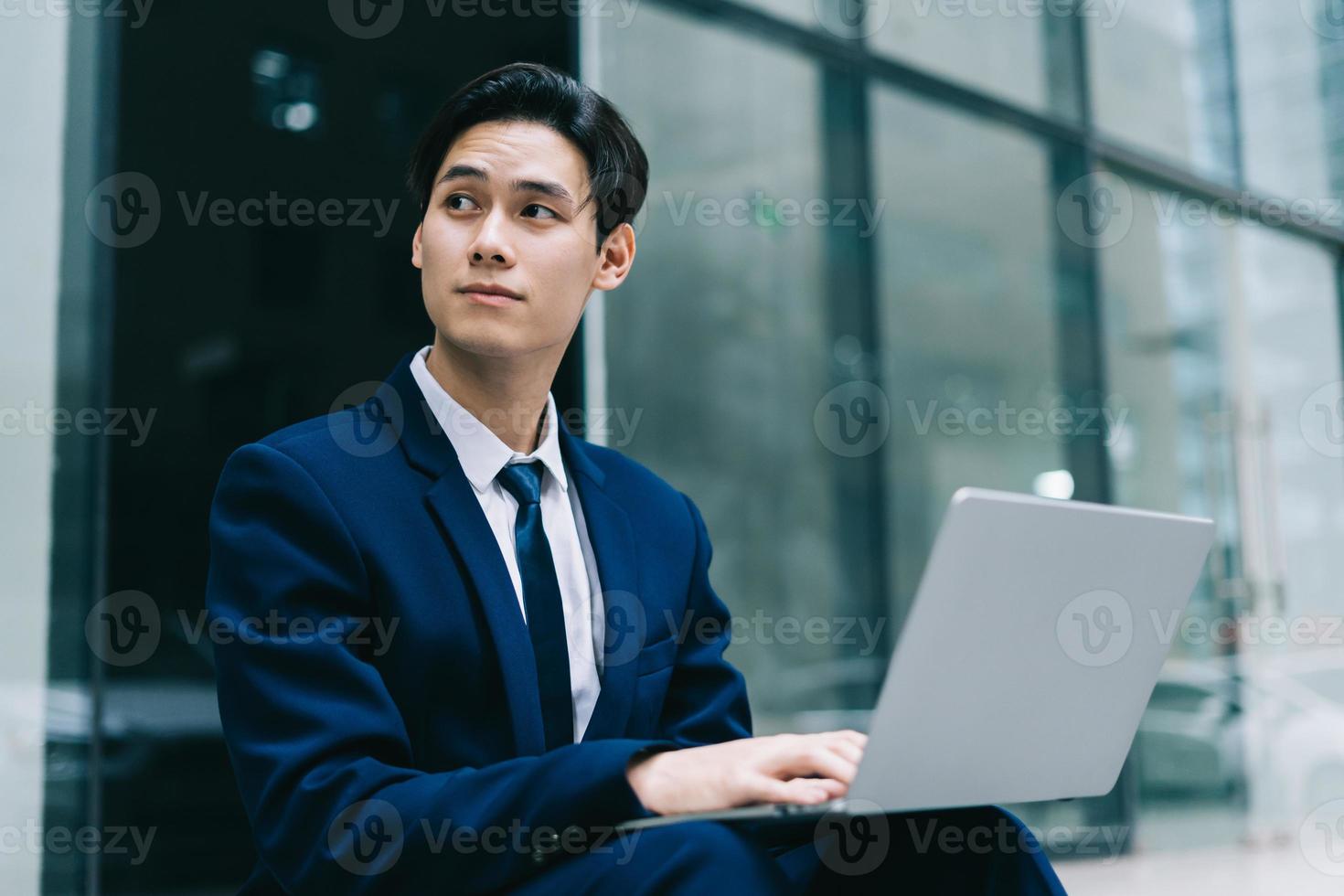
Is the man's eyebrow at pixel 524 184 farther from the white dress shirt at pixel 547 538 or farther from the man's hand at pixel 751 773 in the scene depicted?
the man's hand at pixel 751 773

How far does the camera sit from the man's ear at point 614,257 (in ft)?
5.78

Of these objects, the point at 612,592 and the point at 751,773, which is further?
the point at 612,592

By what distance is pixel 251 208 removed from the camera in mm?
3211

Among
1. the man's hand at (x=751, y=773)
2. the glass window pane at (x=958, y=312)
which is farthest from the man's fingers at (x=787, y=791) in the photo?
the glass window pane at (x=958, y=312)

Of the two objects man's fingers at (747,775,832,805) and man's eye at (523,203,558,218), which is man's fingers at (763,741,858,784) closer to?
man's fingers at (747,775,832,805)

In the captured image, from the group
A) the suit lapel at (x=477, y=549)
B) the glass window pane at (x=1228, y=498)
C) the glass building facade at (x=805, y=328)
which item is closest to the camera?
the suit lapel at (x=477, y=549)

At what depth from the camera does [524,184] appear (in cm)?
157

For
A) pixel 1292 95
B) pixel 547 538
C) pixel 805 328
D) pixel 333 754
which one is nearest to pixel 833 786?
pixel 333 754

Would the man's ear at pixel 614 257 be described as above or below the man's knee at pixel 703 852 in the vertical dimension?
above

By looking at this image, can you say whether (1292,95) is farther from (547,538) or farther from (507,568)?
(507,568)

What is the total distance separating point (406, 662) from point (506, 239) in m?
0.53

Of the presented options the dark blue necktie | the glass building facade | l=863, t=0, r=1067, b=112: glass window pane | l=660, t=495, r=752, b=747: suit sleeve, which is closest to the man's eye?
the dark blue necktie

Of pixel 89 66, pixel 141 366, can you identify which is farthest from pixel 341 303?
pixel 89 66

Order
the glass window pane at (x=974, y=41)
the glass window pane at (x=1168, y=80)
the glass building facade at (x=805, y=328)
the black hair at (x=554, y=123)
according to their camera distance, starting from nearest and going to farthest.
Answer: the black hair at (x=554, y=123), the glass building facade at (x=805, y=328), the glass window pane at (x=974, y=41), the glass window pane at (x=1168, y=80)
